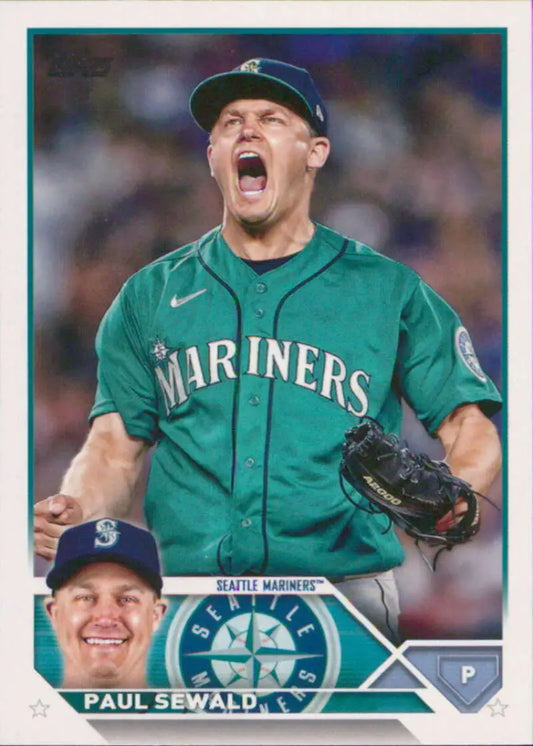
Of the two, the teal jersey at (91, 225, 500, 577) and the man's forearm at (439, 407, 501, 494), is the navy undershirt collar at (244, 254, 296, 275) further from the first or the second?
the man's forearm at (439, 407, 501, 494)

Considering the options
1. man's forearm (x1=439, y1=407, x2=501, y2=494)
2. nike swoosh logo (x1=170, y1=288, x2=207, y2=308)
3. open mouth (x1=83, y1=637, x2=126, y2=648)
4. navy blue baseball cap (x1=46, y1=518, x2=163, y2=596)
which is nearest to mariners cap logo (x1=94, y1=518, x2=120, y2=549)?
navy blue baseball cap (x1=46, y1=518, x2=163, y2=596)

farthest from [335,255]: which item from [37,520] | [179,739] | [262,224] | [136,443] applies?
[179,739]

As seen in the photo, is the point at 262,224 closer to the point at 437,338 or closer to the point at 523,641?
the point at 437,338

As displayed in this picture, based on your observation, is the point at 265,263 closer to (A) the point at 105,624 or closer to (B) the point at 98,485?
(B) the point at 98,485

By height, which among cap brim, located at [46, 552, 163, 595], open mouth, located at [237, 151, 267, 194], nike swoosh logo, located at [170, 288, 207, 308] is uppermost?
open mouth, located at [237, 151, 267, 194]

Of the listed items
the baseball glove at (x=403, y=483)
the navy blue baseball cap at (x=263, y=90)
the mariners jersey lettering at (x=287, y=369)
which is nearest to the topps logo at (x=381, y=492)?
the baseball glove at (x=403, y=483)

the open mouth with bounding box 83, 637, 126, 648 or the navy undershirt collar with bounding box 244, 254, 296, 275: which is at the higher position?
the navy undershirt collar with bounding box 244, 254, 296, 275
